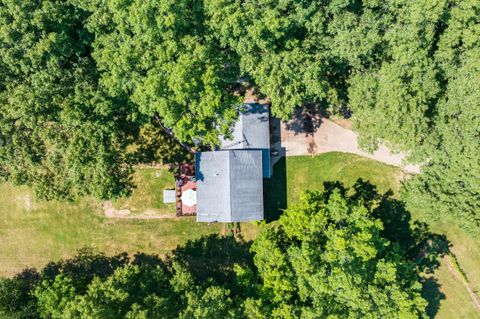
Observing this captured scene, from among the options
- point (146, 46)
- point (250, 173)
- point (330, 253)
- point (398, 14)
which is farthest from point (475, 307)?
point (146, 46)

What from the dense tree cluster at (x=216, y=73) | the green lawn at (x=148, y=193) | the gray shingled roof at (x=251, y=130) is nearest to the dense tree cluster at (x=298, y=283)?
the dense tree cluster at (x=216, y=73)

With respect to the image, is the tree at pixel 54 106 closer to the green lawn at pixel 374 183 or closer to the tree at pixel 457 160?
the green lawn at pixel 374 183

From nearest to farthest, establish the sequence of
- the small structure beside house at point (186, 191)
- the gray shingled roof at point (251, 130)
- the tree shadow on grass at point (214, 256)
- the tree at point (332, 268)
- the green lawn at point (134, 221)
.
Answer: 1. the tree at point (332, 268)
2. the gray shingled roof at point (251, 130)
3. the small structure beside house at point (186, 191)
4. the green lawn at point (134, 221)
5. the tree shadow on grass at point (214, 256)

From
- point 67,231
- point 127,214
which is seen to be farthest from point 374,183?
point 67,231

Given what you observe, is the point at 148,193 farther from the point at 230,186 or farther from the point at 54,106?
the point at 54,106

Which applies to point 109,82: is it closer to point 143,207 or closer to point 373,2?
point 143,207
